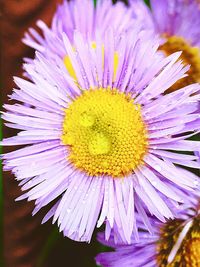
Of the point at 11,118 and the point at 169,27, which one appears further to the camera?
the point at 169,27

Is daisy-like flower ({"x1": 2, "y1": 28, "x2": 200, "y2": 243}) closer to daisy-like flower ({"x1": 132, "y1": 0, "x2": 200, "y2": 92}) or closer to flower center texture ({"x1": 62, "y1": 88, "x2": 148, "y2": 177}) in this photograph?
flower center texture ({"x1": 62, "y1": 88, "x2": 148, "y2": 177})

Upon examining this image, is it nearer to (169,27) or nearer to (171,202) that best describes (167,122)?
(171,202)

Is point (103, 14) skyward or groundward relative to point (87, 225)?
skyward

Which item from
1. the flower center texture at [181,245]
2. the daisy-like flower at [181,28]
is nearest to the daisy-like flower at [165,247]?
the flower center texture at [181,245]

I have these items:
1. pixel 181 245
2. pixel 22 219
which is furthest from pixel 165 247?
pixel 22 219

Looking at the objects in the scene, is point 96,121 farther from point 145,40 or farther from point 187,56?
point 187,56

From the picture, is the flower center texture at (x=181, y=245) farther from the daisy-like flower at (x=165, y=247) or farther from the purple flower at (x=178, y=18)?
the purple flower at (x=178, y=18)

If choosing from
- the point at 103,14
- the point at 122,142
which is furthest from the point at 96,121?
the point at 103,14

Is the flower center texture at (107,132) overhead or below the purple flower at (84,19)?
below
